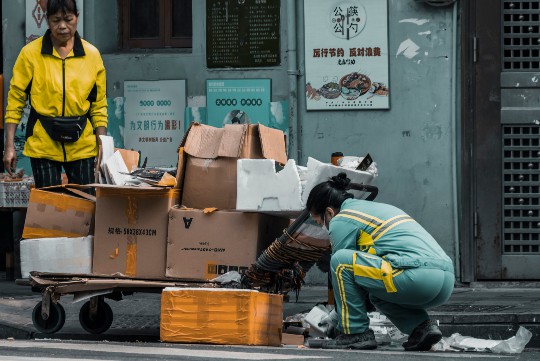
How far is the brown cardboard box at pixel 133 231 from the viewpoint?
9.04 meters

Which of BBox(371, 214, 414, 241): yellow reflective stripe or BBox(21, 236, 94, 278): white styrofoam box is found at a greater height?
BBox(371, 214, 414, 241): yellow reflective stripe

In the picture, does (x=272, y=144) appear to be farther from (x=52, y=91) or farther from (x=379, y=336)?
(x=52, y=91)

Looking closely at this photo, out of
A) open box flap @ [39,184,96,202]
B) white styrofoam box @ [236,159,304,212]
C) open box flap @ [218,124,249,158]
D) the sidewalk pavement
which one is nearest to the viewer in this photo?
white styrofoam box @ [236,159,304,212]

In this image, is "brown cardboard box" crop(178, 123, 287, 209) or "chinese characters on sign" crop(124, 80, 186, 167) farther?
"chinese characters on sign" crop(124, 80, 186, 167)

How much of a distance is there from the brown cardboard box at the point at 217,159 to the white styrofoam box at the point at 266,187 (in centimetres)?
23

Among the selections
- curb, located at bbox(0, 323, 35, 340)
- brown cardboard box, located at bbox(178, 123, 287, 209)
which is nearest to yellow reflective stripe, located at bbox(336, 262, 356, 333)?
brown cardboard box, located at bbox(178, 123, 287, 209)

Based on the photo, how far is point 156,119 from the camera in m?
12.7

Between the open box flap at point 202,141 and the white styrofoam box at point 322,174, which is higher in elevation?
the open box flap at point 202,141

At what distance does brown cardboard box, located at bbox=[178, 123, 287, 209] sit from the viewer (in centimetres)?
905

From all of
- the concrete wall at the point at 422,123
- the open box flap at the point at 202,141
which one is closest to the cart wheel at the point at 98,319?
the open box flap at the point at 202,141

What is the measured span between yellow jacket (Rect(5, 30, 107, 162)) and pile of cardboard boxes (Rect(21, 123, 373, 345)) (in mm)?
861

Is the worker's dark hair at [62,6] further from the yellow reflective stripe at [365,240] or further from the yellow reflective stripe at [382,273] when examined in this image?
the yellow reflective stripe at [382,273]

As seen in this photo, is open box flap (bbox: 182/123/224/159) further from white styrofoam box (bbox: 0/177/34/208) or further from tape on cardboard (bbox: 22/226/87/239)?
white styrofoam box (bbox: 0/177/34/208)

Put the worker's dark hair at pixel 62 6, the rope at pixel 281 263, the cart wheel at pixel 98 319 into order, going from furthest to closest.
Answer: the worker's dark hair at pixel 62 6
the cart wheel at pixel 98 319
the rope at pixel 281 263
